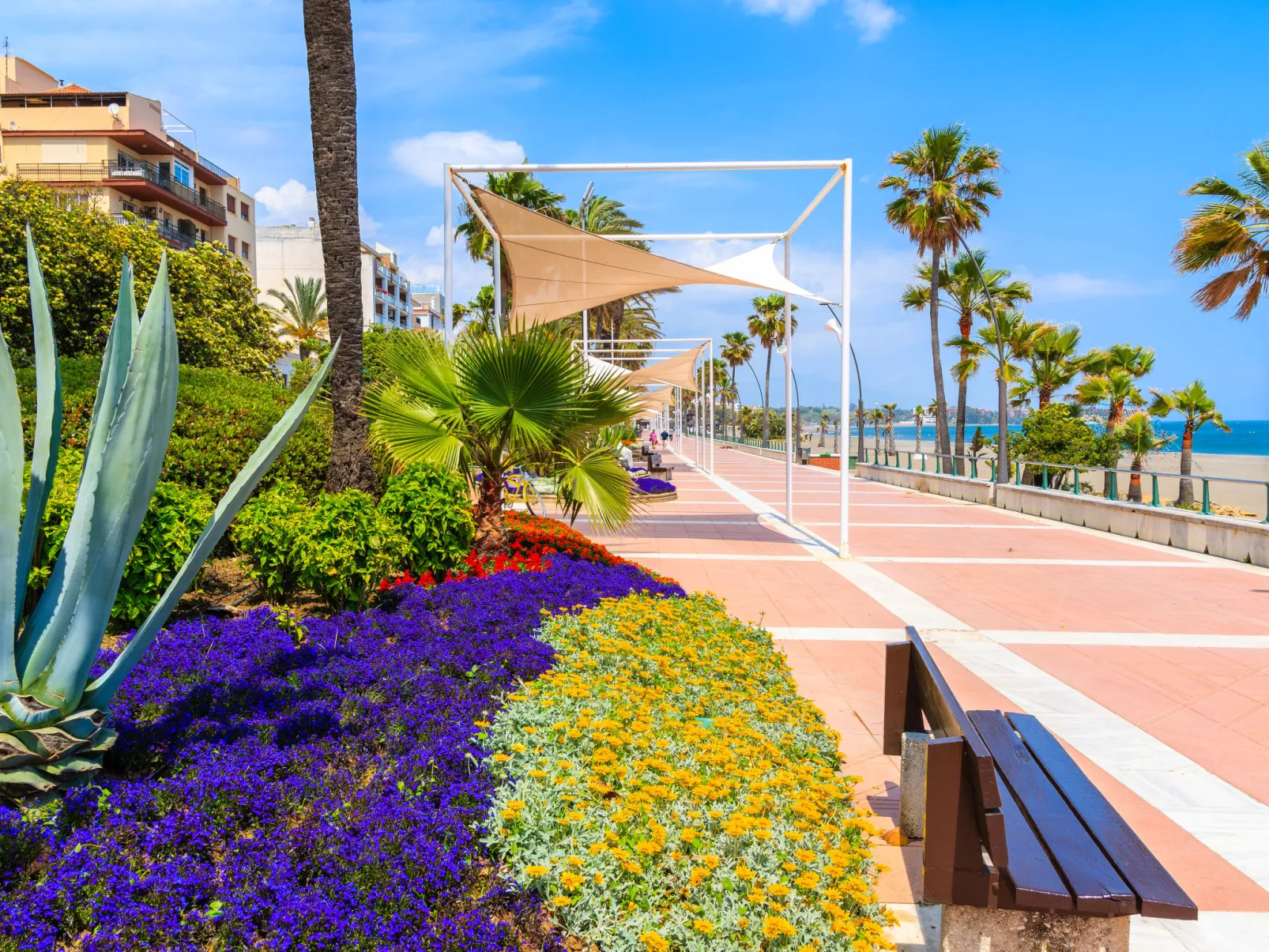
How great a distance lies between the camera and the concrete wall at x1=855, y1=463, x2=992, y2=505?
18141mm

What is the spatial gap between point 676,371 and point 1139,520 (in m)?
14.6

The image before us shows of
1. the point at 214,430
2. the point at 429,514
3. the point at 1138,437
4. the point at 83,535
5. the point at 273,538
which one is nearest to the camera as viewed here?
the point at 83,535

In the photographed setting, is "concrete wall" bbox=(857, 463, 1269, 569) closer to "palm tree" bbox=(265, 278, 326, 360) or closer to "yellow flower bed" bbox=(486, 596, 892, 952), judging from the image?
"yellow flower bed" bbox=(486, 596, 892, 952)

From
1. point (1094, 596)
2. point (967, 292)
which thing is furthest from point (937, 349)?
point (1094, 596)

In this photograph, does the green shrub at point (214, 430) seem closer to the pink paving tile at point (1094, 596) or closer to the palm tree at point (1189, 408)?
the pink paving tile at point (1094, 596)

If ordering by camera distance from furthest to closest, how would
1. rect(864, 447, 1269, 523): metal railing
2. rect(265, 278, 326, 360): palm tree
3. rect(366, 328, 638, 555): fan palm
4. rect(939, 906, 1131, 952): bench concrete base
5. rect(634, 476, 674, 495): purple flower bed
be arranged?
rect(265, 278, 326, 360): palm tree, rect(634, 476, 674, 495): purple flower bed, rect(864, 447, 1269, 523): metal railing, rect(366, 328, 638, 555): fan palm, rect(939, 906, 1131, 952): bench concrete base

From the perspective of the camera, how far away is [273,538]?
461cm

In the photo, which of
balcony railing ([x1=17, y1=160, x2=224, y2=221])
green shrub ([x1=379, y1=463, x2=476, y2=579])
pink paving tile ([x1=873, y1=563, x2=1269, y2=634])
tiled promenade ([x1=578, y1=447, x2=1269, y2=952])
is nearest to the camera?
tiled promenade ([x1=578, y1=447, x2=1269, y2=952])

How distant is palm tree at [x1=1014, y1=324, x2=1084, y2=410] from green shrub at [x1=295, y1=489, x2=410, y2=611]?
28.9 metres

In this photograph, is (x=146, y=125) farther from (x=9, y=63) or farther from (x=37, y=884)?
(x=37, y=884)

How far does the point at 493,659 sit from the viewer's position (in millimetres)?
4027

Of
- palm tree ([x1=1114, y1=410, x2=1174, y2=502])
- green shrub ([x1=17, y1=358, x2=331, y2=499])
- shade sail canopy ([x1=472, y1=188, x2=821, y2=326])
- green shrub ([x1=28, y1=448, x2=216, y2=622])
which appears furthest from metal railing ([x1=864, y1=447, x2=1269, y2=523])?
green shrub ([x1=28, y1=448, x2=216, y2=622])

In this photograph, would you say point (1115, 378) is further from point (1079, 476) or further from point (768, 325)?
point (768, 325)

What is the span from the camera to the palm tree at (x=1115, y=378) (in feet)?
90.6
